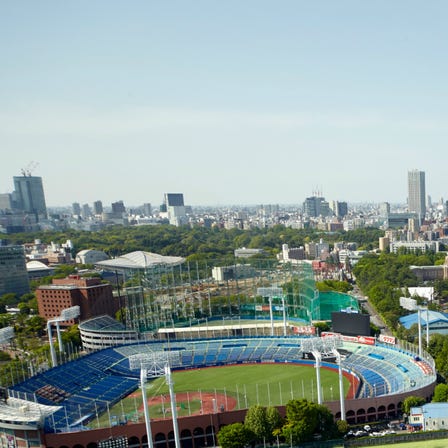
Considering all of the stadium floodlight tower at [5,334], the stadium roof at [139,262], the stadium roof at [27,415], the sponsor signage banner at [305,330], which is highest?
the stadium roof at [139,262]

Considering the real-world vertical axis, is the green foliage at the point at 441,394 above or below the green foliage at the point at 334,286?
above

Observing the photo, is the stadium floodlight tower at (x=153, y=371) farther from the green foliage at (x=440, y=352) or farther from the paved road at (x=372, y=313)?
the paved road at (x=372, y=313)

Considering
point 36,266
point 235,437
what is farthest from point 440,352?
point 36,266

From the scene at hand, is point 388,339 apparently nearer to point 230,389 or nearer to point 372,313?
point 230,389

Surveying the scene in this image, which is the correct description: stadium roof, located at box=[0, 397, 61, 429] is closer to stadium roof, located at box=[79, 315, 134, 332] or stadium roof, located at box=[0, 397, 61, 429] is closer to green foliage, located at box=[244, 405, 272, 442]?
green foliage, located at box=[244, 405, 272, 442]

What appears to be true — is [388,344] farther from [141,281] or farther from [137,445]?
[141,281]

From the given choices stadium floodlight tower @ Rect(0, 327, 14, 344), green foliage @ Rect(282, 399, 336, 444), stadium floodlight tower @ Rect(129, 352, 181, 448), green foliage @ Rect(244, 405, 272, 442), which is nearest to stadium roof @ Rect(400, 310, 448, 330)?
green foliage @ Rect(282, 399, 336, 444)

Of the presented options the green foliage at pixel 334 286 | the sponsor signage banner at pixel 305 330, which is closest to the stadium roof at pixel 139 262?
the sponsor signage banner at pixel 305 330

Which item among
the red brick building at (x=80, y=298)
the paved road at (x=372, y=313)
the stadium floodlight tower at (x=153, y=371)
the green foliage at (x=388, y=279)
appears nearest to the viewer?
the stadium floodlight tower at (x=153, y=371)
